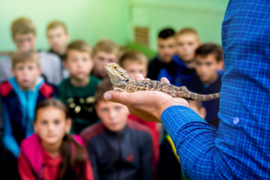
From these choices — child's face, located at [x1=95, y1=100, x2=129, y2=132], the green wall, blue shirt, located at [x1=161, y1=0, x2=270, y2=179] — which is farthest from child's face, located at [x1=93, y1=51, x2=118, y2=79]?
blue shirt, located at [x1=161, y1=0, x2=270, y2=179]

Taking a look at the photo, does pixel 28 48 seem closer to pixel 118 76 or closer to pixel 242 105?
pixel 118 76

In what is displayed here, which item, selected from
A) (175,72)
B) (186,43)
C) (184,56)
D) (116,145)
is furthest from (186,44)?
(116,145)

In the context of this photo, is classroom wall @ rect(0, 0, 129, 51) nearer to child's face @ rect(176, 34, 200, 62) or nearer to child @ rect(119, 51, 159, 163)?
child's face @ rect(176, 34, 200, 62)

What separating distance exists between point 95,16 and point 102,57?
2063 mm

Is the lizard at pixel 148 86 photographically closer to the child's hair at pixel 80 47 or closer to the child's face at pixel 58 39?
the child's hair at pixel 80 47

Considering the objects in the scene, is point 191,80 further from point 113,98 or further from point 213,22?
point 213,22

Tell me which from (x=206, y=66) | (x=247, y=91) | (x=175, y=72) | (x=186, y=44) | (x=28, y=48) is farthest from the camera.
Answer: (x=28, y=48)

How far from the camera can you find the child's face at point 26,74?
102 inches

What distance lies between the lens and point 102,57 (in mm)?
2783

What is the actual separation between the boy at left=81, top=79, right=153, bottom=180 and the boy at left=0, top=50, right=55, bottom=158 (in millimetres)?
727

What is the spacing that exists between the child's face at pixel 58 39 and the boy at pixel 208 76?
83.3 inches

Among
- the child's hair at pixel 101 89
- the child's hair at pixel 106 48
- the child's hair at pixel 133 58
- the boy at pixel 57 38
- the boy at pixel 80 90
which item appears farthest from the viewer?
the boy at pixel 57 38

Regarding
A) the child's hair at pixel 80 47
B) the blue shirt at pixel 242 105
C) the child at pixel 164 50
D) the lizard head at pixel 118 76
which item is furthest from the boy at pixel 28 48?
the blue shirt at pixel 242 105

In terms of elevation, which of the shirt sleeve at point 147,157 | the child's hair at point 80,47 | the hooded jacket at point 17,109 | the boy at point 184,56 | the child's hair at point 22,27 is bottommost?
the shirt sleeve at point 147,157
